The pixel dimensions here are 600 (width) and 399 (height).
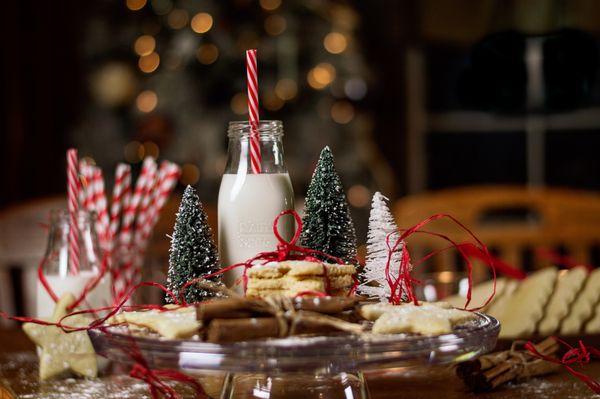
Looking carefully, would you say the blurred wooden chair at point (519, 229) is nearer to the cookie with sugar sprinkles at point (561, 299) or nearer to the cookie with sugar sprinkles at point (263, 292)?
the cookie with sugar sprinkles at point (561, 299)

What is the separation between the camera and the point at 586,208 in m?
2.35

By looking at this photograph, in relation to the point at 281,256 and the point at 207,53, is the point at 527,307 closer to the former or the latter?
the point at 281,256

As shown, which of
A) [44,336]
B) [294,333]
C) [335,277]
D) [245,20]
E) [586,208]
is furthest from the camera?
[245,20]

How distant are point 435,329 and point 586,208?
170cm

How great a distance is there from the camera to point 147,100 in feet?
12.3

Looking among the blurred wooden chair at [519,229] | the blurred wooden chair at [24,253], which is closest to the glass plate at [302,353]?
the blurred wooden chair at [24,253]

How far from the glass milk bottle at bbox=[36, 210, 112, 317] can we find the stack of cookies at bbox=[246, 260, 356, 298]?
0.44m

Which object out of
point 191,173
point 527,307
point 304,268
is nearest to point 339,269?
point 304,268

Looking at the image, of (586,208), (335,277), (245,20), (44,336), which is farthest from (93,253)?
(245,20)

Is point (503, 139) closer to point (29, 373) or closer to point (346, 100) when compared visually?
point (346, 100)

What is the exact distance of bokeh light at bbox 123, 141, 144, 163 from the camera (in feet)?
12.3

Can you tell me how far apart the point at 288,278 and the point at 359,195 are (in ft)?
10.0

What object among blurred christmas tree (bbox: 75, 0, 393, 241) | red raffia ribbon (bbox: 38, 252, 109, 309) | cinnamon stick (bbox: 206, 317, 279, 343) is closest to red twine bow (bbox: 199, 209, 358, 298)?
cinnamon stick (bbox: 206, 317, 279, 343)

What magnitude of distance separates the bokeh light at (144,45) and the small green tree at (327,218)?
2.92 m
